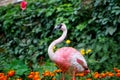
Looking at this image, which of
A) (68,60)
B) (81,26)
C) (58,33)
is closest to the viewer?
(68,60)

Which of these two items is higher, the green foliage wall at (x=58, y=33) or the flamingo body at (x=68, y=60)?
the green foliage wall at (x=58, y=33)

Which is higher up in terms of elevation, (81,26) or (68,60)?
(81,26)

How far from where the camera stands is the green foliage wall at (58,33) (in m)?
6.30

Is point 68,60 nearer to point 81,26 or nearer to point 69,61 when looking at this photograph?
point 69,61

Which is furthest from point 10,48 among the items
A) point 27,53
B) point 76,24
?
point 76,24

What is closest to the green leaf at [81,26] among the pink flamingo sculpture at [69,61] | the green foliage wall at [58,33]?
the green foliage wall at [58,33]

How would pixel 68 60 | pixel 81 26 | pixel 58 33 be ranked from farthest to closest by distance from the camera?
pixel 58 33
pixel 81 26
pixel 68 60

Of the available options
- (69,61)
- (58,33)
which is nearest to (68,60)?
(69,61)

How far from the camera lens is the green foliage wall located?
6.30 metres

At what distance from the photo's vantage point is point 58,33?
7.33m

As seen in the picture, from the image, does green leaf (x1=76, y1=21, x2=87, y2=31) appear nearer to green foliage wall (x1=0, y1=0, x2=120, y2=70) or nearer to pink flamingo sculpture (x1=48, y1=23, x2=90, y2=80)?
green foliage wall (x1=0, y1=0, x2=120, y2=70)

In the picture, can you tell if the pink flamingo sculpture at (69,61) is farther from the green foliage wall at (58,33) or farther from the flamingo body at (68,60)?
the green foliage wall at (58,33)

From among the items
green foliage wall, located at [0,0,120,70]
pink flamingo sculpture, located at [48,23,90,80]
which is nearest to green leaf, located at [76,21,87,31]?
green foliage wall, located at [0,0,120,70]

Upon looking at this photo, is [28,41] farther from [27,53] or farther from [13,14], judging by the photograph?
[13,14]
